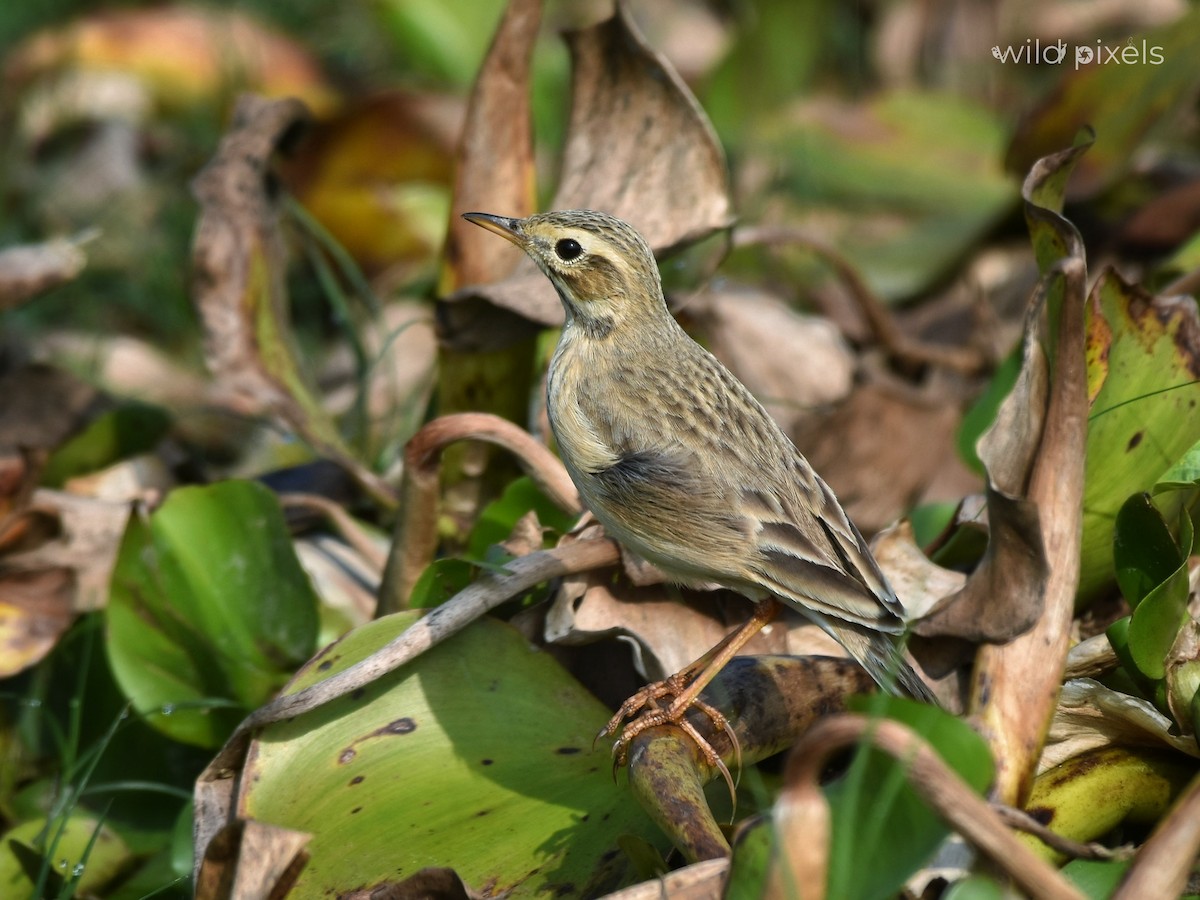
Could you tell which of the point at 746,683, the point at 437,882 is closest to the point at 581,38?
the point at 746,683

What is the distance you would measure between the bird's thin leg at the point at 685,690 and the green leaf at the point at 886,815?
0.60 metres

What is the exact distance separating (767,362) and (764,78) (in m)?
1.88

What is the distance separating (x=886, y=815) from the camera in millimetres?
2039

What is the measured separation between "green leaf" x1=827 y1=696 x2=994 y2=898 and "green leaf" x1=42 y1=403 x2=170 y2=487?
292 cm

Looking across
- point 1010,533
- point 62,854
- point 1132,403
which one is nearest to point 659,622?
point 1010,533

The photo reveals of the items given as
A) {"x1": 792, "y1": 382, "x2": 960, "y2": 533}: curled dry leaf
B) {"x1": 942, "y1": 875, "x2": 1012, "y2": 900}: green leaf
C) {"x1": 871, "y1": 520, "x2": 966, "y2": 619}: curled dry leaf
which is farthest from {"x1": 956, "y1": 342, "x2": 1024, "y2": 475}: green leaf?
{"x1": 942, "y1": 875, "x2": 1012, "y2": 900}: green leaf

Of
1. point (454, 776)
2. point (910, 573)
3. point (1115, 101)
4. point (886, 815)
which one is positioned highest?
point (1115, 101)

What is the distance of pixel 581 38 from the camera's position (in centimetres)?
409

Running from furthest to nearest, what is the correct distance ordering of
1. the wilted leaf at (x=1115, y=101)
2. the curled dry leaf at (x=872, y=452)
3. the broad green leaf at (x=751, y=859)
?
the wilted leaf at (x=1115, y=101)
the curled dry leaf at (x=872, y=452)
the broad green leaf at (x=751, y=859)

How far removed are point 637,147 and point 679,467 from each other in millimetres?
1428

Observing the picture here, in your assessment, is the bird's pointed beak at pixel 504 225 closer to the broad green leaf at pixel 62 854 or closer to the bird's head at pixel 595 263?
the bird's head at pixel 595 263

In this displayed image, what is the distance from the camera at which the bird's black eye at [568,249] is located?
3.49m

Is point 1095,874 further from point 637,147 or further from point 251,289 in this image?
point 251,289

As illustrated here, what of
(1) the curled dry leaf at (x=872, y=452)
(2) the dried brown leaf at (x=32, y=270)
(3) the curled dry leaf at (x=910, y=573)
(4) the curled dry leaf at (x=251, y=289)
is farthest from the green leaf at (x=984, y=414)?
(2) the dried brown leaf at (x=32, y=270)
